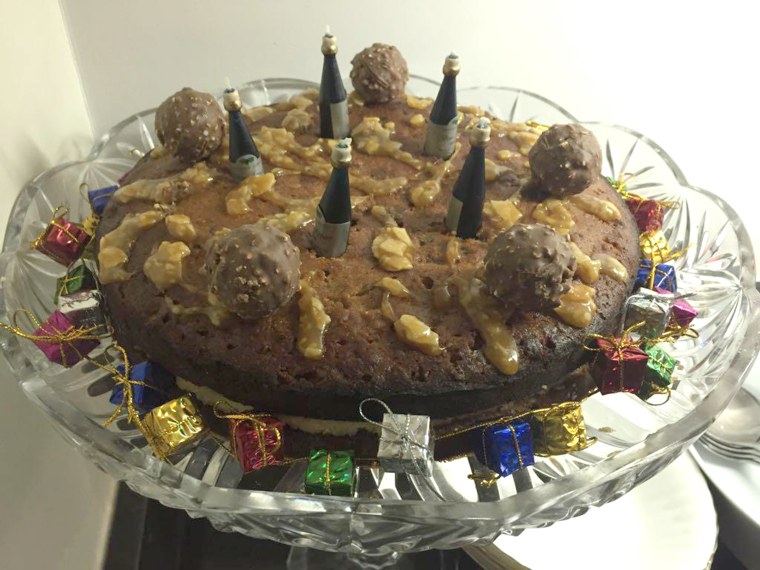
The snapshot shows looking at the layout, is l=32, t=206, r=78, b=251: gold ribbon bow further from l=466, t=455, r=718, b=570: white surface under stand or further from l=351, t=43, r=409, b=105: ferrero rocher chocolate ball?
l=466, t=455, r=718, b=570: white surface under stand

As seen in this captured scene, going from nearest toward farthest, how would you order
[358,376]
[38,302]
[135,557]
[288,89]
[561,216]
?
[358,376] → [561,216] → [38,302] → [135,557] → [288,89]

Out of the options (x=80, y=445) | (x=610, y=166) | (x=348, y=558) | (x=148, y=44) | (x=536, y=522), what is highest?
Result: (x=148, y=44)

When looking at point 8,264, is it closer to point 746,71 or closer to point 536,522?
point 536,522

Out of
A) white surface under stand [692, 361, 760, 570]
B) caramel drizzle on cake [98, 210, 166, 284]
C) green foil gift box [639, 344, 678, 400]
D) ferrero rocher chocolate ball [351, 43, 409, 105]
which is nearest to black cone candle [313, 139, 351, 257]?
caramel drizzle on cake [98, 210, 166, 284]

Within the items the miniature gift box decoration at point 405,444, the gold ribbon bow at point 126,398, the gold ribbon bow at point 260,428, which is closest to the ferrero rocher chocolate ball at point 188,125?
the gold ribbon bow at point 126,398

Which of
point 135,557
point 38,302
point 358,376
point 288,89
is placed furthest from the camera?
point 288,89

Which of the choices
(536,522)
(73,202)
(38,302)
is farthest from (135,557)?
(536,522)

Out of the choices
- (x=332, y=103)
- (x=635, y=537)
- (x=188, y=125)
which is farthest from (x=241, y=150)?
(x=635, y=537)
